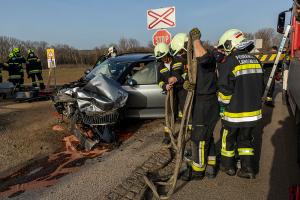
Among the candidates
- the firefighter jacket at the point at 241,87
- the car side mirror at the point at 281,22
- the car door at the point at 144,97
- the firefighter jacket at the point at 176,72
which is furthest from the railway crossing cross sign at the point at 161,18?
the firefighter jacket at the point at 241,87

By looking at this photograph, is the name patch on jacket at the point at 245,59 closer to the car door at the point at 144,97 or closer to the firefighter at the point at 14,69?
the car door at the point at 144,97

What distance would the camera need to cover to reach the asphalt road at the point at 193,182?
11.9ft

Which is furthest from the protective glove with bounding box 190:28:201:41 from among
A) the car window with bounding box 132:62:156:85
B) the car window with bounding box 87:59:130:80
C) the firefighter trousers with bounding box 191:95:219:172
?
the car window with bounding box 87:59:130:80

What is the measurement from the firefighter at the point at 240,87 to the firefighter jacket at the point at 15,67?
10.5 meters

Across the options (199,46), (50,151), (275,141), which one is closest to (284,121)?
(275,141)

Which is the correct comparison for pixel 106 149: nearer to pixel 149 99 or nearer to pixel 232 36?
pixel 149 99

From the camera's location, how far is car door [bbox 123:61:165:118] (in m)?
6.32

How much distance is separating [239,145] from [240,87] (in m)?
0.81

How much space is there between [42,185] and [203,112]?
2.30m

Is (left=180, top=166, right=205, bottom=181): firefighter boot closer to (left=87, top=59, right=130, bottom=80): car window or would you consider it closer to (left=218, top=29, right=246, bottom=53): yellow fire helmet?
(left=218, top=29, right=246, bottom=53): yellow fire helmet

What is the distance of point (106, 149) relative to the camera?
17.9 ft

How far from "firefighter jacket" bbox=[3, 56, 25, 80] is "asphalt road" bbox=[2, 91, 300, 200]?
8.59m

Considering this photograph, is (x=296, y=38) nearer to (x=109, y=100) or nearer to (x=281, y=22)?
(x=281, y=22)

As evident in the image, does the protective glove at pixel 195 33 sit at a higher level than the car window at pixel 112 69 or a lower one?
higher
